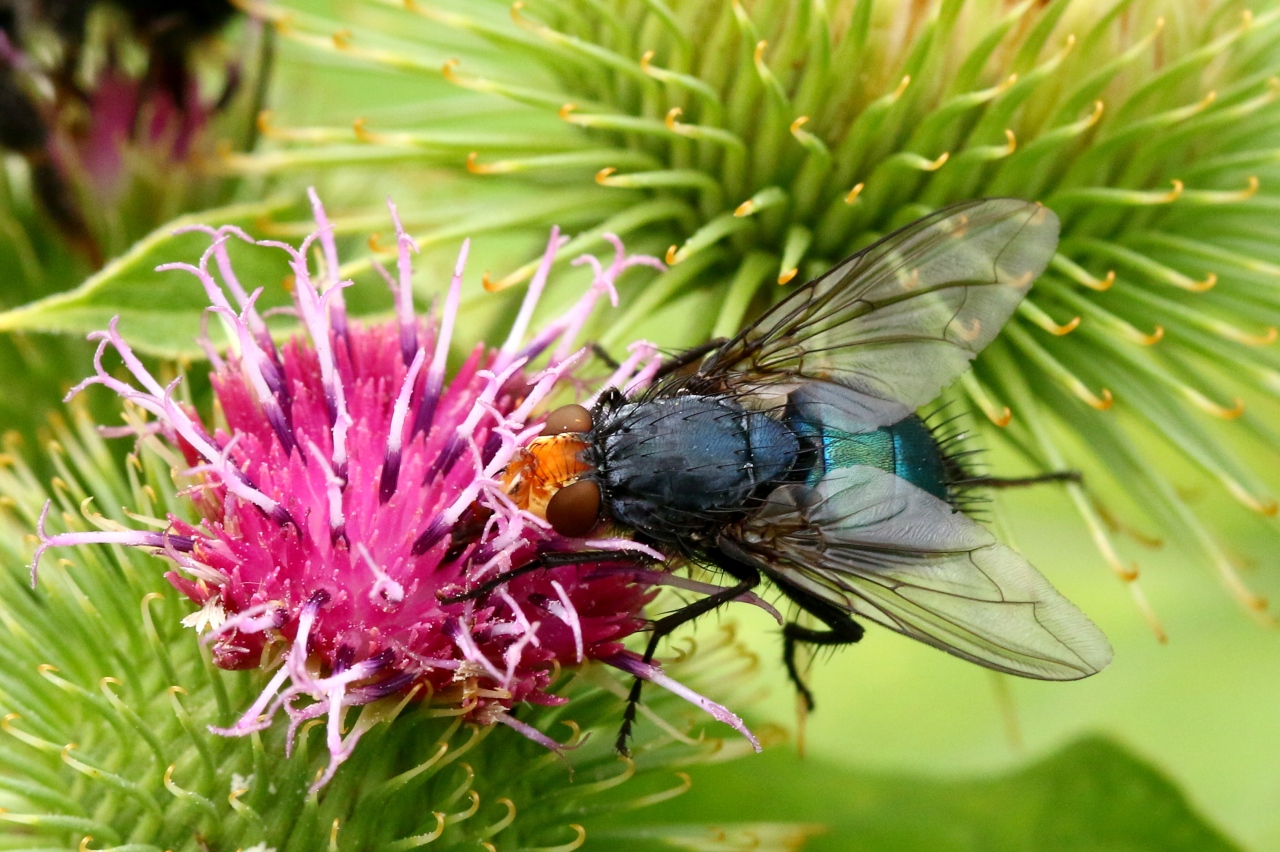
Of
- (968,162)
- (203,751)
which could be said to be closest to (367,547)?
(203,751)

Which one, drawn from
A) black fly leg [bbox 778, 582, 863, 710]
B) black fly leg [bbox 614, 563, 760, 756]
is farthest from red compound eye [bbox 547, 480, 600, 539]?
black fly leg [bbox 778, 582, 863, 710]

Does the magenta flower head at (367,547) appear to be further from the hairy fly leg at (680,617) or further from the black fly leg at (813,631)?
the black fly leg at (813,631)

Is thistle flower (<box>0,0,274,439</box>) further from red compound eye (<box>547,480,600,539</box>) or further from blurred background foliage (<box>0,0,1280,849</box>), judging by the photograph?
red compound eye (<box>547,480,600,539</box>)

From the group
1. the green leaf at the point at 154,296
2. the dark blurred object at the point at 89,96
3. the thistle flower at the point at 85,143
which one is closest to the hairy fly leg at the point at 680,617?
the green leaf at the point at 154,296

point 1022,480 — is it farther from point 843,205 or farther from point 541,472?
point 541,472

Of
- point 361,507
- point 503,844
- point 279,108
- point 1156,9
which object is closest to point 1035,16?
point 1156,9

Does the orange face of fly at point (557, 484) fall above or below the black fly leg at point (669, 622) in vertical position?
above
